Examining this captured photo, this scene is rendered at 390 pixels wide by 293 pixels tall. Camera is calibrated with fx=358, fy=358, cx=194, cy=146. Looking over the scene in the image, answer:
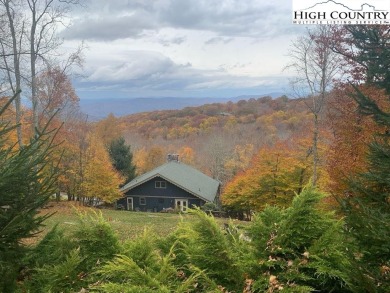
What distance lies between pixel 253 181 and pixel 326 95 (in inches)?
373

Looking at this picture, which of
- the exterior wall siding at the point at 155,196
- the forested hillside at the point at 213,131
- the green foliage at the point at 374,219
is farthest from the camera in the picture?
the forested hillside at the point at 213,131

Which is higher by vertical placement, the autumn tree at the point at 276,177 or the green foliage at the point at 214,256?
the green foliage at the point at 214,256

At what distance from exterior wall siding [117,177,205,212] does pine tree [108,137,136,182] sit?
15.1ft

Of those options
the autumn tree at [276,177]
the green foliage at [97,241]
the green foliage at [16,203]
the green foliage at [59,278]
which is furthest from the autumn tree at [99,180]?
the green foliage at [59,278]

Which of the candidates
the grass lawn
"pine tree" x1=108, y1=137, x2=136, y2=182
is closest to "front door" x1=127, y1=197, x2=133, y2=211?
"pine tree" x1=108, y1=137, x2=136, y2=182

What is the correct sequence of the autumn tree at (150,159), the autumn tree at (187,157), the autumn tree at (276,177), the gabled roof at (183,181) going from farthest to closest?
the autumn tree at (187,157)
the autumn tree at (150,159)
the gabled roof at (183,181)
the autumn tree at (276,177)

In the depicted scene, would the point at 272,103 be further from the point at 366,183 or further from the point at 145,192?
the point at 366,183

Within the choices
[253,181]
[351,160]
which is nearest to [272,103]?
[253,181]

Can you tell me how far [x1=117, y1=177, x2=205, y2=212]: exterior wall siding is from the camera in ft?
123

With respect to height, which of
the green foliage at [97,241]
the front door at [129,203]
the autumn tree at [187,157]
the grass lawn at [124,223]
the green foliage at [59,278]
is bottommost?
the front door at [129,203]

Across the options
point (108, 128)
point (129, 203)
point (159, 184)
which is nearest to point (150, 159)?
point (108, 128)

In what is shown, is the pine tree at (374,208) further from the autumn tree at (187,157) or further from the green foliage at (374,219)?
the autumn tree at (187,157)

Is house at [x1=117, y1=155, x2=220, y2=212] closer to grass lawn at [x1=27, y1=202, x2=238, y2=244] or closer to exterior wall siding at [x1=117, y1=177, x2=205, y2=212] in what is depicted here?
exterior wall siding at [x1=117, y1=177, x2=205, y2=212]

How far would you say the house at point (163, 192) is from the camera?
1453 inches
